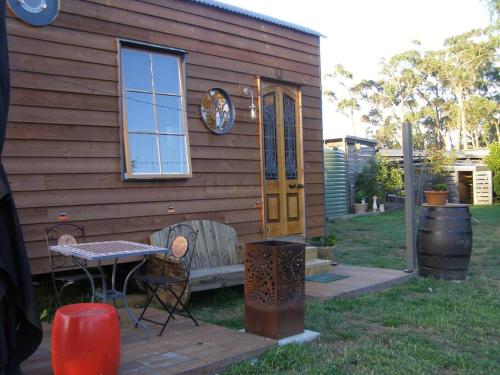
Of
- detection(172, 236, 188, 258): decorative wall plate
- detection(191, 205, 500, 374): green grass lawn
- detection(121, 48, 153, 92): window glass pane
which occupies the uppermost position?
detection(121, 48, 153, 92): window glass pane

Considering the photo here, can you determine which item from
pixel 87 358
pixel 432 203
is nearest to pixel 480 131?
pixel 432 203

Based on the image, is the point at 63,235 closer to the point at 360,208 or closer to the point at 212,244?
the point at 212,244

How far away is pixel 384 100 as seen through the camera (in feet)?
124

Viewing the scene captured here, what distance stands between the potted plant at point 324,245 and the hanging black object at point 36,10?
4121 millimetres

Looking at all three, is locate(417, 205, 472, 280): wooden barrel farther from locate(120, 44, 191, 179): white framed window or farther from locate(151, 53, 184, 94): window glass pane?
locate(151, 53, 184, 94): window glass pane

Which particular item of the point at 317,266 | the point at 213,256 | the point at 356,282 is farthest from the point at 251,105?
the point at 356,282

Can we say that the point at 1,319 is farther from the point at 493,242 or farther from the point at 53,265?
the point at 493,242

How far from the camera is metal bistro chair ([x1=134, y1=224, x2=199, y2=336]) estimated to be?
13.8 feet

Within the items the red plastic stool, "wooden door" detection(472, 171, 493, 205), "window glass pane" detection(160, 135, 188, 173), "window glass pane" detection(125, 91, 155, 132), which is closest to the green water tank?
"wooden door" detection(472, 171, 493, 205)

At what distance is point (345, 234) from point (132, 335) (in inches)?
318

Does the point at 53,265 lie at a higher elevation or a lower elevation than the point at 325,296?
higher

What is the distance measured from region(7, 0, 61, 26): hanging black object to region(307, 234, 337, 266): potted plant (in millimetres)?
4121

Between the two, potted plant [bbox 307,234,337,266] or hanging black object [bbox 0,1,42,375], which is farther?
potted plant [bbox 307,234,337,266]

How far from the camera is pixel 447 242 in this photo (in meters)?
6.23
